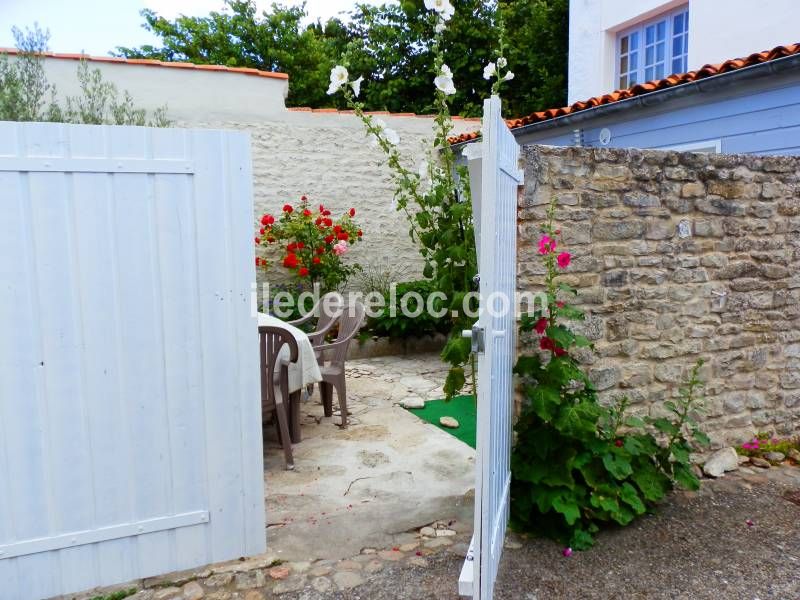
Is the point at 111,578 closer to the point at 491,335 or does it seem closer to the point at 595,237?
the point at 491,335

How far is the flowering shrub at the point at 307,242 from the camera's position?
7.51 metres

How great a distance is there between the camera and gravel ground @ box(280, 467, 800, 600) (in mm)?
2617

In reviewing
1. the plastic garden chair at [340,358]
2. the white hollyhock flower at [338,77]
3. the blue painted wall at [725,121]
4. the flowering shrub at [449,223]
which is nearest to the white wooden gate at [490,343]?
the flowering shrub at [449,223]

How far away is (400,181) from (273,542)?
1.98 metres

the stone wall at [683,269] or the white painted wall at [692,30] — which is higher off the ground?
the white painted wall at [692,30]

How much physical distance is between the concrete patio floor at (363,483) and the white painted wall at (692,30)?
228 inches

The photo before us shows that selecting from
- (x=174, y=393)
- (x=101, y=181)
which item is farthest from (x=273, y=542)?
(x=101, y=181)

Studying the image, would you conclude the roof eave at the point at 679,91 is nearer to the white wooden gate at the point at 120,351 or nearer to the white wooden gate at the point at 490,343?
the white wooden gate at the point at 490,343

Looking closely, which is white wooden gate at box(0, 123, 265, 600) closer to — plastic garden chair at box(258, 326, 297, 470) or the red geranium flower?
plastic garden chair at box(258, 326, 297, 470)

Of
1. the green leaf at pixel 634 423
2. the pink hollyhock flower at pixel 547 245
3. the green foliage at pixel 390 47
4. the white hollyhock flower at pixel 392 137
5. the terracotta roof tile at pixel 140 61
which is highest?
the green foliage at pixel 390 47

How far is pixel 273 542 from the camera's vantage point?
2977mm

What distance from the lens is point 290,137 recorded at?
791 cm

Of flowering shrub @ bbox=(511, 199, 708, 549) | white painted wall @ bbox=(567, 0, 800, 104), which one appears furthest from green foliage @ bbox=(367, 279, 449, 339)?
white painted wall @ bbox=(567, 0, 800, 104)

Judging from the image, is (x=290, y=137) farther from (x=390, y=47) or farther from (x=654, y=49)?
(x=390, y=47)
